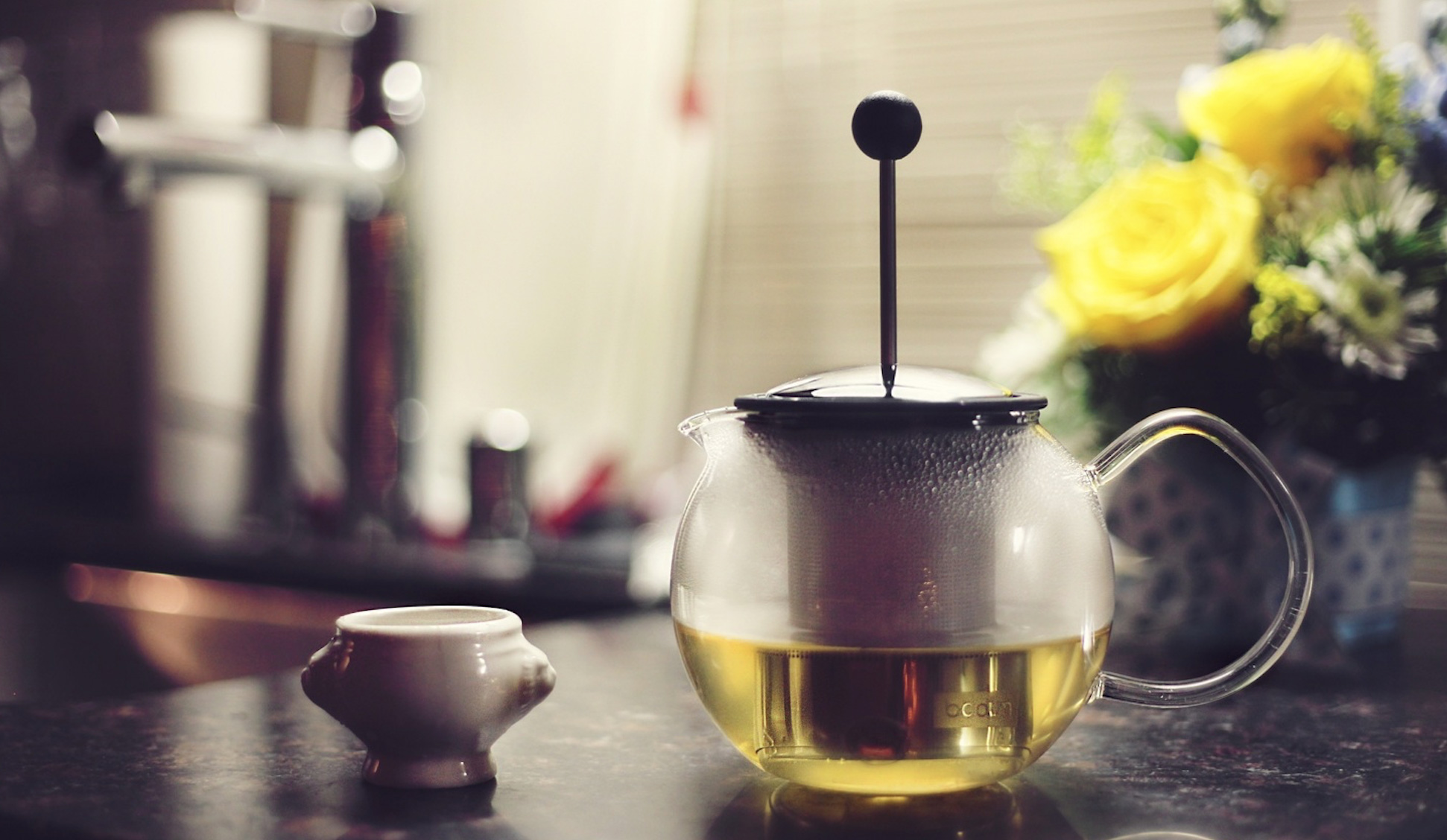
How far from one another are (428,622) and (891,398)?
0.25 metres

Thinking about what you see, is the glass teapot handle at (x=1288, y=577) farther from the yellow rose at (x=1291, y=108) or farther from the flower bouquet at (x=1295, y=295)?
the yellow rose at (x=1291, y=108)

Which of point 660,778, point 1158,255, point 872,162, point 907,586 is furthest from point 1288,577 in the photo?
point 872,162

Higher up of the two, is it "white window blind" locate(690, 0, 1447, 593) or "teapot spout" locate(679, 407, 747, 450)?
"white window blind" locate(690, 0, 1447, 593)

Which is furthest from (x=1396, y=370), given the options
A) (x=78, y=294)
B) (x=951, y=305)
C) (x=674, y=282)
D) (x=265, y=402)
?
(x=78, y=294)

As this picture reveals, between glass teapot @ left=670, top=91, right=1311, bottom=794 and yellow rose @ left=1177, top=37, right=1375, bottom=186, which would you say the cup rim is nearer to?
glass teapot @ left=670, top=91, right=1311, bottom=794

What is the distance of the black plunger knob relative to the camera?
0.59 m

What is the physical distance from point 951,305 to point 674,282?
346 mm

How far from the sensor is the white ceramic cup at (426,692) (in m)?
0.60

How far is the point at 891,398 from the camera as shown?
1.88 feet

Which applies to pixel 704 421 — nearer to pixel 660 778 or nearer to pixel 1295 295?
pixel 660 778

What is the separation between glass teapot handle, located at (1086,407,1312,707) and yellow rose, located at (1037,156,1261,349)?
0.34 meters

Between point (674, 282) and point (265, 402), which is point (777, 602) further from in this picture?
point (265, 402)

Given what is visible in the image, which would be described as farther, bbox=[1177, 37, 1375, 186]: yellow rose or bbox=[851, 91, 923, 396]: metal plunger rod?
bbox=[1177, 37, 1375, 186]: yellow rose

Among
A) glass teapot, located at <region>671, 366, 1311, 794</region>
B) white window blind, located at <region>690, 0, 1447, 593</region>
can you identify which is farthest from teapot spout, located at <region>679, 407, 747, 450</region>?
white window blind, located at <region>690, 0, 1447, 593</region>
